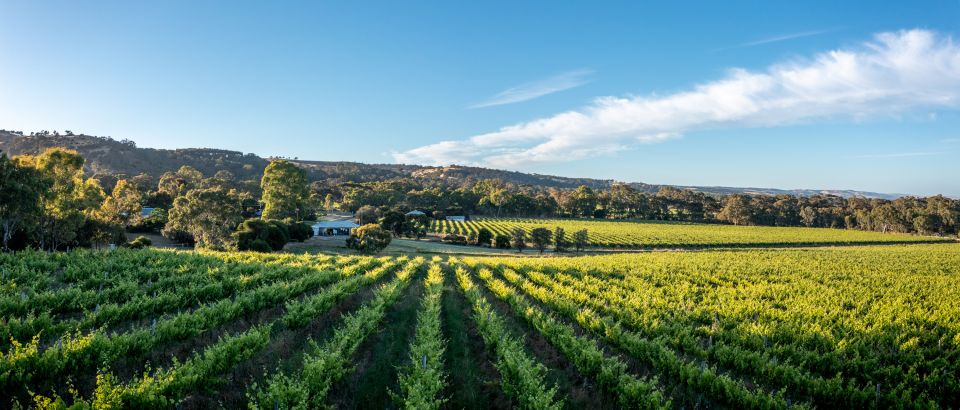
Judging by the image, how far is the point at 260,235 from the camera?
43.5 m

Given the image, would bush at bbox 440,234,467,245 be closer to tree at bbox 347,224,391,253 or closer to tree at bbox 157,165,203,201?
tree at bbox 347,224,391,253

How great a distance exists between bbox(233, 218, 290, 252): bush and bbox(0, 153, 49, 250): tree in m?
14.5

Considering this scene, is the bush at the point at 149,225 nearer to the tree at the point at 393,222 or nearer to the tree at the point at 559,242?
the tree at the point at 393,222

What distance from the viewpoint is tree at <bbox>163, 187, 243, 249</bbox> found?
142 feet

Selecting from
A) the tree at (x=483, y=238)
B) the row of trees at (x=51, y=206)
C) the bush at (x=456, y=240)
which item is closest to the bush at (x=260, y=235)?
the row of trees at (x=51, y=206)

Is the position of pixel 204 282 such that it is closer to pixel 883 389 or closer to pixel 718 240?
pixel 883 389

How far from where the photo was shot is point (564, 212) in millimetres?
139750

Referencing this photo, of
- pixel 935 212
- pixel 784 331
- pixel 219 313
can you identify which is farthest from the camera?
pixel 935 212

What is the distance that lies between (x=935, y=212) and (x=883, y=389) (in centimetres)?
14846

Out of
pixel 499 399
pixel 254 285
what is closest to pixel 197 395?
pixel 499 399

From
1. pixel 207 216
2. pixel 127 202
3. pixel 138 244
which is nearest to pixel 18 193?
pixel 138 244

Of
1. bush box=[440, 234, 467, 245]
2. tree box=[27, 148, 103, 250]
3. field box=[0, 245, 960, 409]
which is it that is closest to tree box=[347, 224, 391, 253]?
bush box=[440, 234, 467, 245]

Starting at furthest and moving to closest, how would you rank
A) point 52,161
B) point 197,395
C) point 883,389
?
point 52,161 < point 883,389 < point 197,395

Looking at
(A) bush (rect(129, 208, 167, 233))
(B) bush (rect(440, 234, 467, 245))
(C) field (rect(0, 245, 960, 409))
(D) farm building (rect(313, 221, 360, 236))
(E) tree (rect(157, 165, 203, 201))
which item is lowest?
(B) bush (rect(440, 234, 467, 245))
